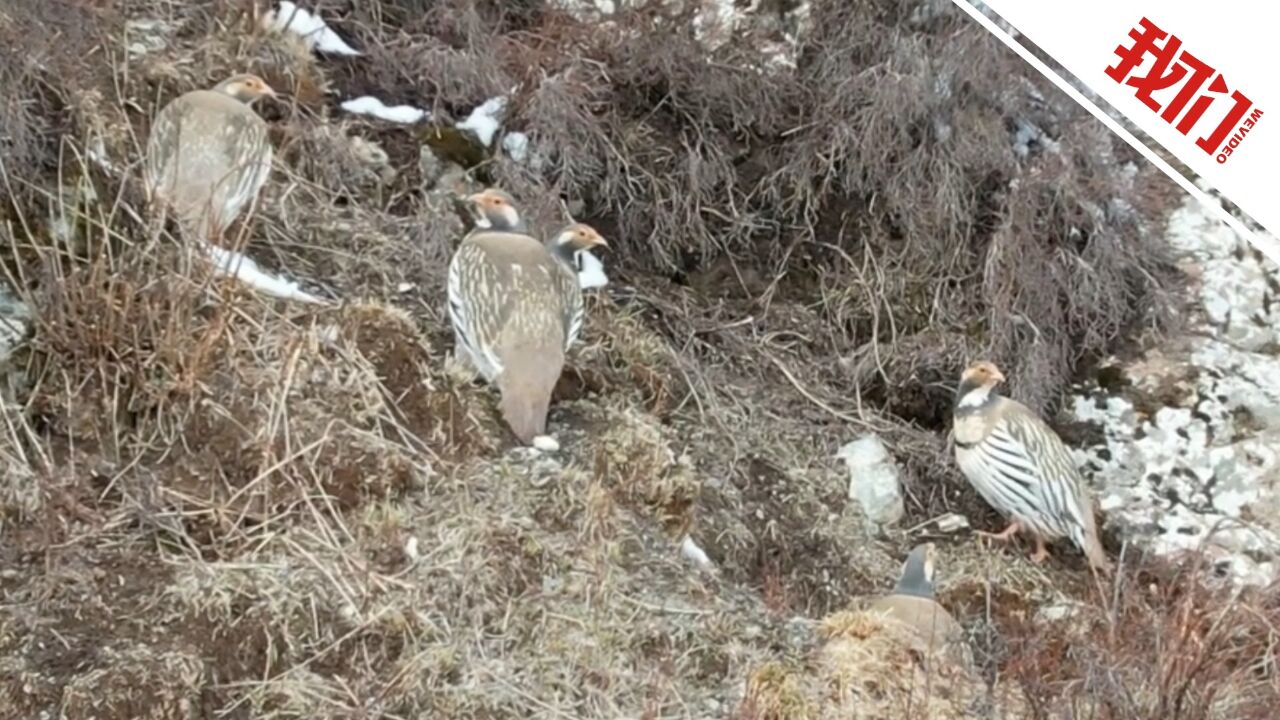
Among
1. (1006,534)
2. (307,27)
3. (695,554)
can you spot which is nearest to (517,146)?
(307,27)

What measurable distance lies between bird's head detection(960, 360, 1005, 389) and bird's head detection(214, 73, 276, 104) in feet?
7.19

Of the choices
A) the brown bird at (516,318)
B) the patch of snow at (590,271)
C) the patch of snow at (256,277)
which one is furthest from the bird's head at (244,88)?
the patch of snow at (590,271)

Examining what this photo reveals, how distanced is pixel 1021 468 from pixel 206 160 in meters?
2.39

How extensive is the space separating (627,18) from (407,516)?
2251 mm

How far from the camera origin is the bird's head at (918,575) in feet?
13.9

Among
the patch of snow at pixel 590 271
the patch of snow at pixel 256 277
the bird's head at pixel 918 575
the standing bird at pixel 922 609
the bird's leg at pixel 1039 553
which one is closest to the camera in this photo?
the standing bird at pixel 922 609

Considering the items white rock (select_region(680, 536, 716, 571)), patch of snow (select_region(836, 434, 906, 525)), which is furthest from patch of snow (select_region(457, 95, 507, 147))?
white rock (select_region(680, 536, 716, 571))

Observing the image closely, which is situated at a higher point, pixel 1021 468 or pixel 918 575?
pixel 1021 468

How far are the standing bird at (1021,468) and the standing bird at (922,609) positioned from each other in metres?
0.43

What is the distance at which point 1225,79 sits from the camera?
3715 millimetres

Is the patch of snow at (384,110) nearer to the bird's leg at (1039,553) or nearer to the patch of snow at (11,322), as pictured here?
the patch of snow at (11,322)

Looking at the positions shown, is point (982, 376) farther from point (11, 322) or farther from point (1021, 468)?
point (11, 322)

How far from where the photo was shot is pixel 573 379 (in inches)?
188
